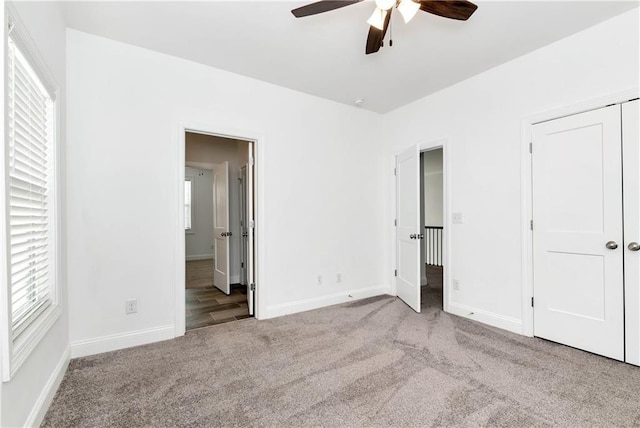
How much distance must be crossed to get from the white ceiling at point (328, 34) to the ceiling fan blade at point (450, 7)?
0.45 meters

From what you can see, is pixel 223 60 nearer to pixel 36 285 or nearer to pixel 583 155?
pixel 36 285

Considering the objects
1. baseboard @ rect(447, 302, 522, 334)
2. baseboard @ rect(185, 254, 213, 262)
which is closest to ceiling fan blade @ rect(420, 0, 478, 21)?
baseboard @ rect(447, 302, 522, 334)

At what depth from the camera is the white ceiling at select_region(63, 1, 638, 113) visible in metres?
2.27

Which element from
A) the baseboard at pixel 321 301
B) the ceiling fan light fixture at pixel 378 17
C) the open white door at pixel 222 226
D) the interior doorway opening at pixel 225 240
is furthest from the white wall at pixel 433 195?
the ceiling fan light fixture at pixel 378 17

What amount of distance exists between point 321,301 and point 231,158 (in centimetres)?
355

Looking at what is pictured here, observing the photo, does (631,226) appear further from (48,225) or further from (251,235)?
(48,225)

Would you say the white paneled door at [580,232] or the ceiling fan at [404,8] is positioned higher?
the ceiling fan at [404,8]

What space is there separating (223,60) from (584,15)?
3.06 meters

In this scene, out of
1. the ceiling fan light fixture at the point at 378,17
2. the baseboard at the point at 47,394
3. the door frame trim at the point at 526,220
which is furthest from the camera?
the door frame trim at the point at 526,220

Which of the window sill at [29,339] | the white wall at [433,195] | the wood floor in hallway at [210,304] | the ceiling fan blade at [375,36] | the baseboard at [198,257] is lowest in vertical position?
the wood floor in hallway at [210,304]

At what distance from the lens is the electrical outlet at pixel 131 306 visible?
2.67m

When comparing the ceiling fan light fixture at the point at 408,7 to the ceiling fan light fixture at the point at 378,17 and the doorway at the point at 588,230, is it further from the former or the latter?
the doorway at the point at 588,230

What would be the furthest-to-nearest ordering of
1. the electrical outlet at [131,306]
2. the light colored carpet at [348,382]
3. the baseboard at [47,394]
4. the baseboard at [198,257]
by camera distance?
the baseboard at [198,257], the electrical outlet at [131,306], the light colored carpet at [348,382], the baseboard at [47,394]

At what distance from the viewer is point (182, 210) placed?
2.93m
